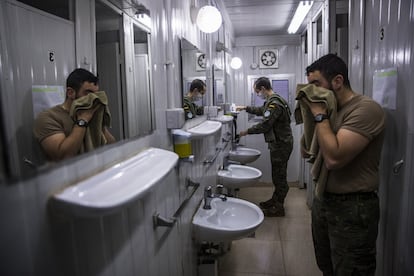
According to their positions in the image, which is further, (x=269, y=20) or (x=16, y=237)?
(x=269, y=20)

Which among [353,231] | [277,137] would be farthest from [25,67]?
[277,137]

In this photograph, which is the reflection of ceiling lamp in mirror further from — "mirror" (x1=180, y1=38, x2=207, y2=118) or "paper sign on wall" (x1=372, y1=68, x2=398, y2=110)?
"paper sign on wall" (x1=372, y1=68, x2=398, y2=110)

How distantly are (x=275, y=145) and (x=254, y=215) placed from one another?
1.98 meters

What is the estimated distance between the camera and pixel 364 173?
63.5 inches

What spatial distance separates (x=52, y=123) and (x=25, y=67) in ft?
0.47

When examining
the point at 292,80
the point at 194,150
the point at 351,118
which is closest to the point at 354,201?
the point at 351,118

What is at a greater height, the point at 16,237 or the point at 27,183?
the point at 27,183

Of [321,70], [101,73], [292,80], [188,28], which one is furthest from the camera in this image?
[292,80]

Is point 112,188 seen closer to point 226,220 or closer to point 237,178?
point 226,220

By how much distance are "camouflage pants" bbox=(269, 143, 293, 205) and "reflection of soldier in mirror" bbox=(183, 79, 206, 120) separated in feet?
5.74

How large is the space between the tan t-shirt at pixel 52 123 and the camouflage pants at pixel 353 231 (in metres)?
1.40

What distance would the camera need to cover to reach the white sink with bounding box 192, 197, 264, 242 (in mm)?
1844

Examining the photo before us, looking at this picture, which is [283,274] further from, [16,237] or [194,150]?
[16,237]

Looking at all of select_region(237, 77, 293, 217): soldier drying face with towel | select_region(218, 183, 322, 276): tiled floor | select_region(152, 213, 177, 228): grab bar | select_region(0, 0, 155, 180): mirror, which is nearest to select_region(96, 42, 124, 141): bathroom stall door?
select_region(0, 0, 155, 180): mirror
